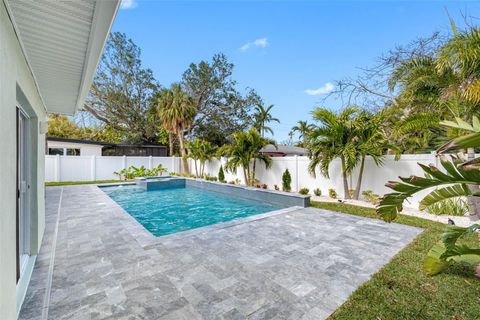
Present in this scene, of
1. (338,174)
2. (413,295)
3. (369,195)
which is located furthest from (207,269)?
(338,174)

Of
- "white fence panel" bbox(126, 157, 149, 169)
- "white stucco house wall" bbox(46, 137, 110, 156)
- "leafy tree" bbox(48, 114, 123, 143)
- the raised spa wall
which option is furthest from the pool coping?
"leafy tree" bbox(48, 114, 123, 143)

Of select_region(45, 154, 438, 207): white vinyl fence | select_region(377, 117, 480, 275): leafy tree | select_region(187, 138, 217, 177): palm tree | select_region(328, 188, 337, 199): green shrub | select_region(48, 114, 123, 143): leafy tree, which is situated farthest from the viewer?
select_region(48, 114, 123, 143): leafy tree

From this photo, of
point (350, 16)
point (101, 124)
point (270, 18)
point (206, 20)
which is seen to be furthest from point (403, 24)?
point (101, 124)

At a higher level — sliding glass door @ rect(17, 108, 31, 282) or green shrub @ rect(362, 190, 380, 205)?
sliding glass door @ rect(17, 108, 31, 282)

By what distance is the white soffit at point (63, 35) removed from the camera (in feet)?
7.39

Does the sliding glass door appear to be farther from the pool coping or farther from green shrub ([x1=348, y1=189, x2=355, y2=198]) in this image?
green shrub ([x1=348, y1=189, x2=355, y2=198])

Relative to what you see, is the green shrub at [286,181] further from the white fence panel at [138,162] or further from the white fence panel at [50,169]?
the white fence panel at [50,169]

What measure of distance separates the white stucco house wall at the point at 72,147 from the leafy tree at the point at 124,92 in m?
4.34

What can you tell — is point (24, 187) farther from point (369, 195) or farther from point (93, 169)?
point (93, 169)

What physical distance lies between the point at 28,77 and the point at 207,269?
159 inches

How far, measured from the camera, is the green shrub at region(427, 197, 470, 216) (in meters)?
6.98

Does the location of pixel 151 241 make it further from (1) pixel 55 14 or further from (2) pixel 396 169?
(2) pixel 396 169

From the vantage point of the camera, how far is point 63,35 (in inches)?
111

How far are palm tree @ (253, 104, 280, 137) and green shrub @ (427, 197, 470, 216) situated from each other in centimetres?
1800
